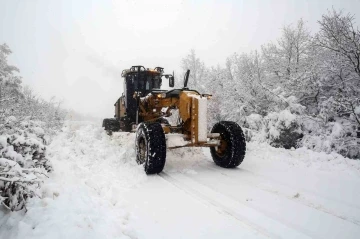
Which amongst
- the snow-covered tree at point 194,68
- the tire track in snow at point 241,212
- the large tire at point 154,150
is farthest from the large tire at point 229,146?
the snow-covered tree at point 194,68

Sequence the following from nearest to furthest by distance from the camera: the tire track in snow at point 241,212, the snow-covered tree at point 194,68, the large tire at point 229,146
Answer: the tire track in snow at point 241,212, the large tire at point 229,146, the snow-covered tree at point 194,68

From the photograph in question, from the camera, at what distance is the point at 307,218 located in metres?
3.82

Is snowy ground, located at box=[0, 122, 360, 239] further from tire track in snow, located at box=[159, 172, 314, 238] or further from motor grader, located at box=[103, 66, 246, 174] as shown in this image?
motor grader, located at box=[103, 66, 246, 174]

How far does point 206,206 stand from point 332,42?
11951mm

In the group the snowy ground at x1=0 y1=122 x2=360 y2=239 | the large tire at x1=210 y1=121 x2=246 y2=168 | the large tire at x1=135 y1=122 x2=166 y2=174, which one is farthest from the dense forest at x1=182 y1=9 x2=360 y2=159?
the large tire at x1=135 y1=122 x2=166 y2=174

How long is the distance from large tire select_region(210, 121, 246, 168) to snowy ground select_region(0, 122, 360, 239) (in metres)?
0.27

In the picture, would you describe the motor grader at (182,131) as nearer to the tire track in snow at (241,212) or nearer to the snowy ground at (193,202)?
the snowy ground at (193,202)

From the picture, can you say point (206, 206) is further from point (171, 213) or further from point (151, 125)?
point (151, 125)

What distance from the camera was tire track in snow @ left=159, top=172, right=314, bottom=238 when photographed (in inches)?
133

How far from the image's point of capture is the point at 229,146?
7191 mm

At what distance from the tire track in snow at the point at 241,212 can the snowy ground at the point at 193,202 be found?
0.01 metres

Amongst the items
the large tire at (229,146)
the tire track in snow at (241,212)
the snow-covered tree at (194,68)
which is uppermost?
the snow-covered tree at (194,68)

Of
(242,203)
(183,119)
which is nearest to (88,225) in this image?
(242,203)

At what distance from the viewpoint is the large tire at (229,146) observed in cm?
701
